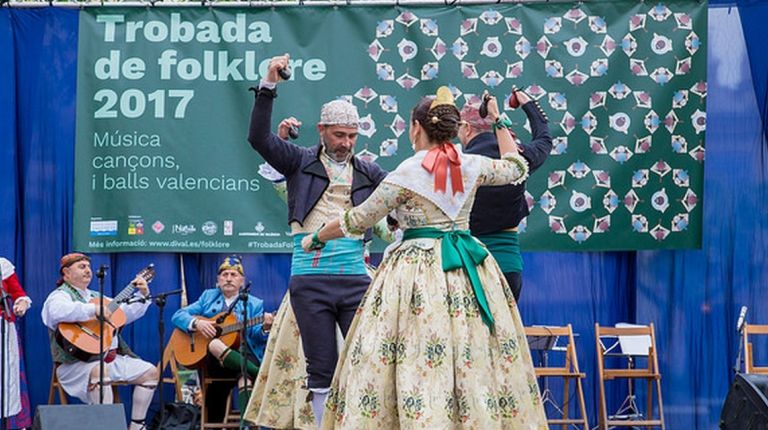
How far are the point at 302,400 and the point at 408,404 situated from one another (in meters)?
1.63

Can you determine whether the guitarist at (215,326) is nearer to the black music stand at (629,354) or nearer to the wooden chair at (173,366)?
the wooden chair at (173,366)

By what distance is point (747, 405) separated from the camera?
4832 mm

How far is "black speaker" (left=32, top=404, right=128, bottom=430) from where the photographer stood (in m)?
5.85

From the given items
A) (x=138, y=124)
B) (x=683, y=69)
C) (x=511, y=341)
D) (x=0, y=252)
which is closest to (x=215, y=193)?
(x=138, y=124)

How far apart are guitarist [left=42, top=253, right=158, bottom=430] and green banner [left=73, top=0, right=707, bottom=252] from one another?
292 millimetres

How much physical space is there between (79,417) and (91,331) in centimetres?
225

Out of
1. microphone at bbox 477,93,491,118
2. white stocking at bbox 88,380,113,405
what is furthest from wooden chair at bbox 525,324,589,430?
microphone at bbox 477,93,491,118

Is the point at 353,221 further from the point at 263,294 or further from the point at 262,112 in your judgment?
the point at 263,294

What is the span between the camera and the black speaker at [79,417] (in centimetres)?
585

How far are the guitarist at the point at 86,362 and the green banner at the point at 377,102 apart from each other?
0.29 metres

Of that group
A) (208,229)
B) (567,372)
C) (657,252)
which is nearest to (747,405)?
(567,372)

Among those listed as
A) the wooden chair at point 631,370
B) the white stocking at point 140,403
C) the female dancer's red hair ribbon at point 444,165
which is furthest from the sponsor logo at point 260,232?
the female dancer's red hair ribbon at point 444,165

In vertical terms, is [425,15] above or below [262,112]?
above

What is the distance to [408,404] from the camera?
4.70 m
